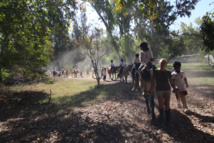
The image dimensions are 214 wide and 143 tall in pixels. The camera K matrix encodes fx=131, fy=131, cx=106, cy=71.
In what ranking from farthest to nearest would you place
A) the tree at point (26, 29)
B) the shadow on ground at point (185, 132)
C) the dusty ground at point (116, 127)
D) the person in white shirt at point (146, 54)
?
the tree at point (26, 29), the person in white shirt at point (146, 54), the dusty ground at point (116, 127), the shadow on ground at point (185, 132)

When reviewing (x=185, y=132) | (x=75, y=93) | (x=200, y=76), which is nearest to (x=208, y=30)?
(x=185, y=132)

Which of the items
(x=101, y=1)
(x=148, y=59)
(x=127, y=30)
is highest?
(x=101, y=1)

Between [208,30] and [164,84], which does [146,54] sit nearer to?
[164,84]

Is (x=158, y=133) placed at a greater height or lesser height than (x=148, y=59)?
lesser

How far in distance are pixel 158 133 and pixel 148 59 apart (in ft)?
8.60

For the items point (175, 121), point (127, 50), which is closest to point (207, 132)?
point (175, 121)

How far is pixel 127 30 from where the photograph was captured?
28781 mm

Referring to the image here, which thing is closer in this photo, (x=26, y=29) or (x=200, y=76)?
(x=26, y=29)

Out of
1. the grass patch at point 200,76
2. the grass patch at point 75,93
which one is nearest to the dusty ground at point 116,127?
the grass patch at point 75,93

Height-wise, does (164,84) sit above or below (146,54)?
below

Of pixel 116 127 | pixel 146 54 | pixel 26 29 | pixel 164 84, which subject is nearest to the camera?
pixel 164 84

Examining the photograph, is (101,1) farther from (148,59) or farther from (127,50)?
(148,59)

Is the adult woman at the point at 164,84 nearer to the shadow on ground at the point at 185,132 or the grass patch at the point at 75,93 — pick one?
the shadow on ground at the point at 185,132

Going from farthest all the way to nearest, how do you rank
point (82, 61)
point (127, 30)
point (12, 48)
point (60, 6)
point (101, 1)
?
point (82, 61)
point (127, 30)
point (101, 1)
point (12, 48)
point (60, 6)
